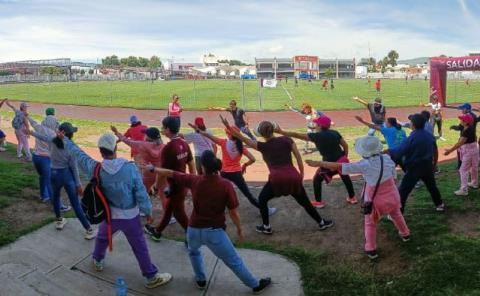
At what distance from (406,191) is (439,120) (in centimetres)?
908

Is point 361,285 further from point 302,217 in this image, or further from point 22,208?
point 22,208

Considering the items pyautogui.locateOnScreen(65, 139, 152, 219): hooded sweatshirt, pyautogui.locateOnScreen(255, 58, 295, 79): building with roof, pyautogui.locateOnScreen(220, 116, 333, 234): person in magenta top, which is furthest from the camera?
pyautogui.locateOnScreen(255, 58, 295, 79): building with roof

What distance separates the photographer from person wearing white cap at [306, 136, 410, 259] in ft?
18.2

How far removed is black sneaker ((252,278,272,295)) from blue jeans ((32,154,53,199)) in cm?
416

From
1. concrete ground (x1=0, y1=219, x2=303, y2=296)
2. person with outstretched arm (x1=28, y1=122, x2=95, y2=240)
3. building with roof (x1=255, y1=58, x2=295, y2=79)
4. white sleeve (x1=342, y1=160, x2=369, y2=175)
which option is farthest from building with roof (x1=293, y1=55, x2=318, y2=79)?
white sleeve (x1=342, y1=160, x2=369, y2=175)

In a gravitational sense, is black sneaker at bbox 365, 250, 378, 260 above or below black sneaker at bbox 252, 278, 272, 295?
above

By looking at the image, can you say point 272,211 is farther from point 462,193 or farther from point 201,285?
point 462,193

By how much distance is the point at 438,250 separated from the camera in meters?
5.80

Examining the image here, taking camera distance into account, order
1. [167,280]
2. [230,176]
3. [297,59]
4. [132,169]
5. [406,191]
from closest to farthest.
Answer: [132,169], [167,280], [406,191], [230,176], [297,59]

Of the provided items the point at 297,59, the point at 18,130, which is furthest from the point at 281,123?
the point at 297,59

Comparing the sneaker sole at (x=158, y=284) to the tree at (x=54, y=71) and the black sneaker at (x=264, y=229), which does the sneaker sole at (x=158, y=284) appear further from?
the tree at (x=54, y=71)

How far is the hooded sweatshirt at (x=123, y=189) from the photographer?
512cm

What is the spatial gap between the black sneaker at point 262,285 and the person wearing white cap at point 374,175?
1393 mm

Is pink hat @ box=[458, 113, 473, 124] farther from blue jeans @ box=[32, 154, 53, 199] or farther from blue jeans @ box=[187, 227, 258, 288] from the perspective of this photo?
blue jeans @ box=[32, 154, 53, 199]
